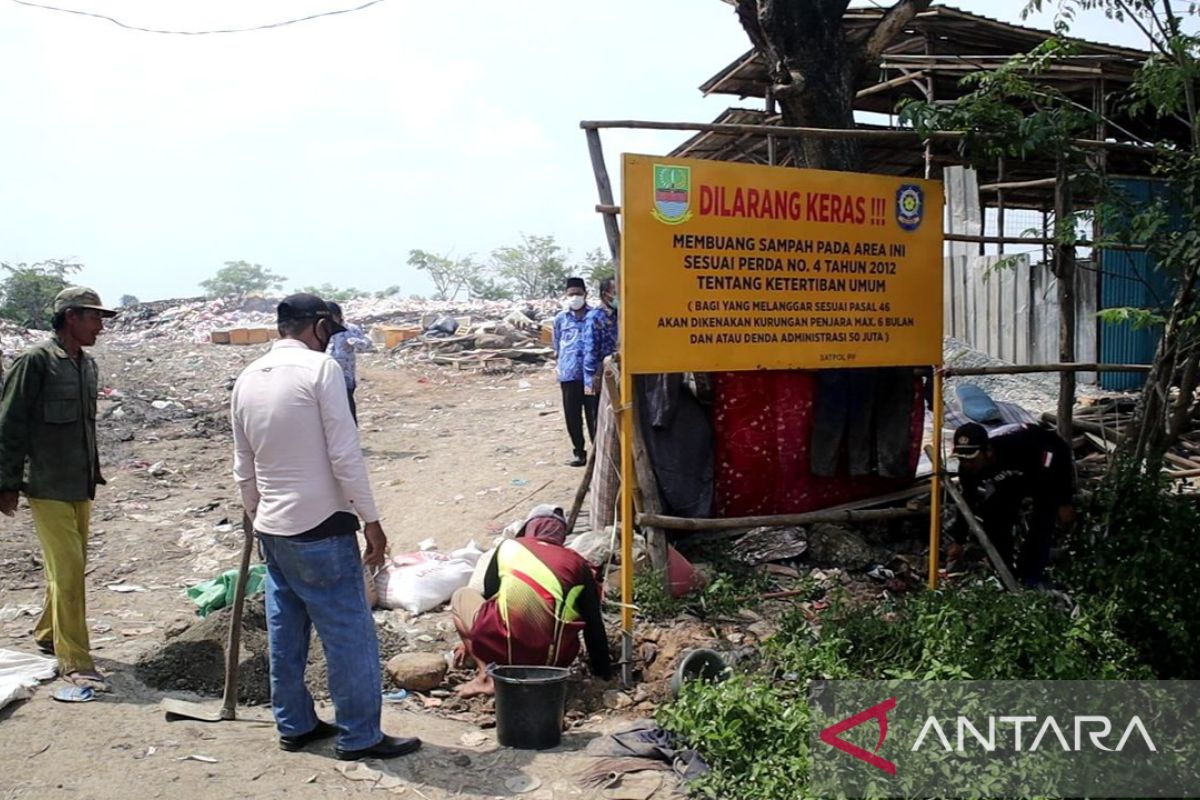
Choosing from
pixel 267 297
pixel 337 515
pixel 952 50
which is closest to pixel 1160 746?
pixel 337 515

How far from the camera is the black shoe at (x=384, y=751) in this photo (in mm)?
3750

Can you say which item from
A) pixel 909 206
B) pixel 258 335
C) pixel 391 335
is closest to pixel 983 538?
pixel 909 206

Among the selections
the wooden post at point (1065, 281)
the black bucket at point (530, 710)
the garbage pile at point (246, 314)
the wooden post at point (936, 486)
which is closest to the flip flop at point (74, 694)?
the black bucket at point (530, 710)

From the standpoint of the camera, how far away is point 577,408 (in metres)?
8.62

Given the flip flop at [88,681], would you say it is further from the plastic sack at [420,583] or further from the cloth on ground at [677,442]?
the cloth on ground at [677,442]

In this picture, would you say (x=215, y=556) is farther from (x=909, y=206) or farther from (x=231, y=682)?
(x=909, y=206)

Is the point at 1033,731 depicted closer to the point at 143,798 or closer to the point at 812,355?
the point at 812,355

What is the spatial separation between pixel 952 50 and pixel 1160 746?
9739 mm

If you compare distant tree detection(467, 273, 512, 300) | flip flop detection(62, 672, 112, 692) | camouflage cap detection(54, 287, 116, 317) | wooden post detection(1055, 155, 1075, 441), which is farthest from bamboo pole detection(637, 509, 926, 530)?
distant tree detection(467, 273, 512, 300)

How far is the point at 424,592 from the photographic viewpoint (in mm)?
5602

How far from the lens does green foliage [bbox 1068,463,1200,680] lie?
4.67 meters

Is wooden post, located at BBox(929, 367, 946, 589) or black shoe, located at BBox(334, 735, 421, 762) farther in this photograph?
wooden post, located at BBox(929, 367, 946, 589)

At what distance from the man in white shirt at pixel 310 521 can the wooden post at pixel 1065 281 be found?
3794 millimetres

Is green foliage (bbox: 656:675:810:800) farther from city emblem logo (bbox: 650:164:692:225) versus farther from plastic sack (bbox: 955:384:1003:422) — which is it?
plastic sack (bbox: 955:384:1003:422)
